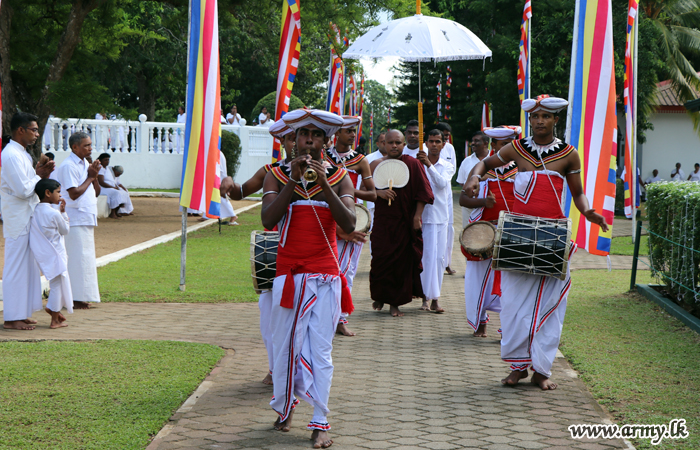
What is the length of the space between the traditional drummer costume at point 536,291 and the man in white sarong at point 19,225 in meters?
4.84

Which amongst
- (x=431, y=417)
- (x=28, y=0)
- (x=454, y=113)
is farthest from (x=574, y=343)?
(x=454, y=113)

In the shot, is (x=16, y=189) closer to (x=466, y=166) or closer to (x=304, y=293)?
(x=304, y=293)

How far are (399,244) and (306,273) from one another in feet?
14.6

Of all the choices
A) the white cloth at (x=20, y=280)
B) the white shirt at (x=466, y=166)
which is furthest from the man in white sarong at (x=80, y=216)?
the white shirt at (x=466, y=166)

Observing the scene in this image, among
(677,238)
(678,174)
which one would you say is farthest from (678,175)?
(677,238)

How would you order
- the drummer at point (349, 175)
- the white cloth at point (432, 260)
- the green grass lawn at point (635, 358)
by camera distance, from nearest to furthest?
the green grass lawn at point (635, 358) < the drummer at point (349, 175) < the white cloth at point (432, 260)

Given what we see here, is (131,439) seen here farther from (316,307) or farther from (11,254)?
(11,254)

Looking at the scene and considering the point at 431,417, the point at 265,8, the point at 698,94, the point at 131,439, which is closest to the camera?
the point at 131,439

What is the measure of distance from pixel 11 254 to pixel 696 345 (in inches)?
275

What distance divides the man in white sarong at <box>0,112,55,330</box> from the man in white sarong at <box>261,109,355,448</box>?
4.14 meters

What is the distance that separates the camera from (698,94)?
34.8m

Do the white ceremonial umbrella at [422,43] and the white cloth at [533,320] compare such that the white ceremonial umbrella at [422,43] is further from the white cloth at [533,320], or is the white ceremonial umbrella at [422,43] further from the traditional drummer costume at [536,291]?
the white cloth at [533,320]

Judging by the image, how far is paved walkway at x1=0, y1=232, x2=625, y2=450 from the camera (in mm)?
4789

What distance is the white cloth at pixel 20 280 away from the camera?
312 inches
